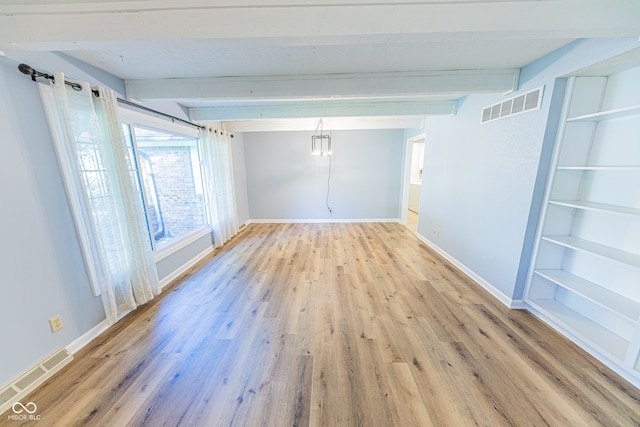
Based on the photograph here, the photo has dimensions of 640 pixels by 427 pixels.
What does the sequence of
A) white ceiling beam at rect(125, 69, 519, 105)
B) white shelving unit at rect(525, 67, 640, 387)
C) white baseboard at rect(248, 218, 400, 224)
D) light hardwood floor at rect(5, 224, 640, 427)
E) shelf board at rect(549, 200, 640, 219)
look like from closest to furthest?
light hardwood floor at rect(5, 224, 640, 427)
shelf board at rect(549, 200, 640, 219)
white shelving unit at rect(525, 67, 640, 387)
white ceiling beam at rect(125, 69, 519, 105)
white baseboard at rect(248, 218, 400, 224)

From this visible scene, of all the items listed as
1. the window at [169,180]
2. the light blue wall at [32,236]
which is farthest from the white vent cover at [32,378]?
the window at [169,180]

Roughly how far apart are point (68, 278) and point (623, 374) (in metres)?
4.06

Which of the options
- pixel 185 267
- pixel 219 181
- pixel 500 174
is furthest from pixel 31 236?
pixel 500 174

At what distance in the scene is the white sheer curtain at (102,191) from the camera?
1.62 metres

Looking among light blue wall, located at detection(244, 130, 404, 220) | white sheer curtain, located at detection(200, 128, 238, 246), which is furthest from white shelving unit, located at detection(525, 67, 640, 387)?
white sheer curtain, located at detection(200, 128, 238, 246)

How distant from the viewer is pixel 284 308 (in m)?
2.25

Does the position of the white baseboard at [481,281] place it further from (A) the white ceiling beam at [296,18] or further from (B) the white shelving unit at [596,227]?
(A) the white ceiling beam at [296,18]

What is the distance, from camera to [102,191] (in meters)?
1.86

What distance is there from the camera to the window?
2724 mm

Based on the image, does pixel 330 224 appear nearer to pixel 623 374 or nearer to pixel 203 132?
pixel 203 132

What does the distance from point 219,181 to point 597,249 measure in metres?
4.69

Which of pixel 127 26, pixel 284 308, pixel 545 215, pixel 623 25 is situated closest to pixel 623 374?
pixel 545 215

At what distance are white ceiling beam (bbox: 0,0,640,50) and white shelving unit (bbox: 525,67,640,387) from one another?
0.77 meters

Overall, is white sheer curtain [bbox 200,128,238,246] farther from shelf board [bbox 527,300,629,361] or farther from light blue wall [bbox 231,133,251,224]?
shelf board [bbox 527,300,629,361]
